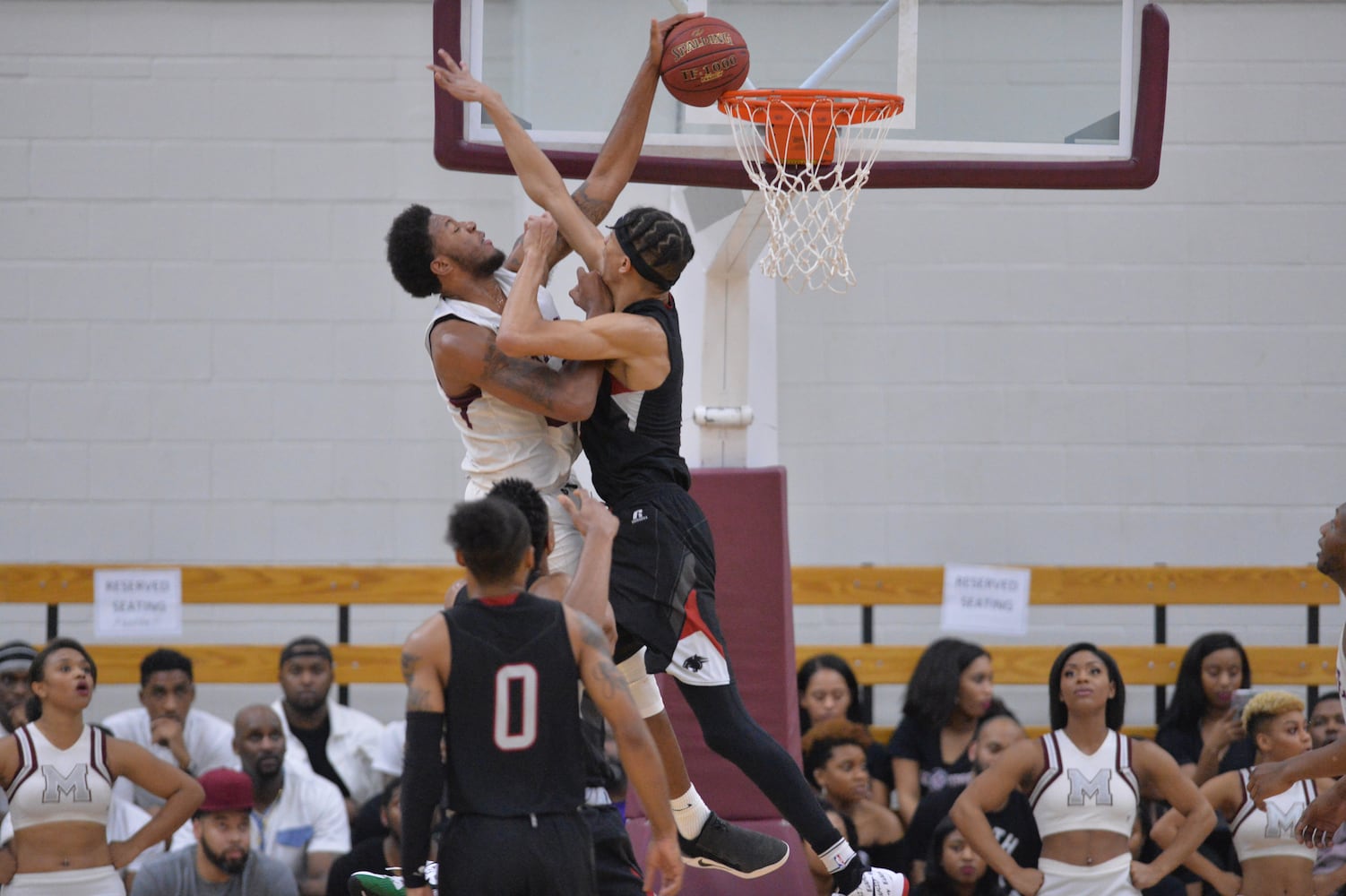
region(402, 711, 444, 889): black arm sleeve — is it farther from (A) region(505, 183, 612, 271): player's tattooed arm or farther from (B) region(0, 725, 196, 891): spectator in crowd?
(B) region(0, 725, 196, 891): spectator in crowd

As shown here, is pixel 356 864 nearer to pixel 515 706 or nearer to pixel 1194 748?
pixel 515 706

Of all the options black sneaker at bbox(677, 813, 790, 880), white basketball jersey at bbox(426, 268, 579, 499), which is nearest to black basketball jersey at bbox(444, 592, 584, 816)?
white basketball jersey at bbox(426, 268, 579, 499)

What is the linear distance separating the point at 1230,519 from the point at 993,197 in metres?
2.35

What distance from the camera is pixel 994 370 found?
9648mm

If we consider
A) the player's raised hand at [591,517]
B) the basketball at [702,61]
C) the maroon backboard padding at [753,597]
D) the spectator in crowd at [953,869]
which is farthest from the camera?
the spectator in crowd at [953,869]

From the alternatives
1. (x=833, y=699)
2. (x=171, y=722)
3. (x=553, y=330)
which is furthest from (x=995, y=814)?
(x=171, y=722)

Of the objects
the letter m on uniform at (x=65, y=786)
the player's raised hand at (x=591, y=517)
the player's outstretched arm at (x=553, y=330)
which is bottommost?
the letter m on uniform at (x=65, y=786)

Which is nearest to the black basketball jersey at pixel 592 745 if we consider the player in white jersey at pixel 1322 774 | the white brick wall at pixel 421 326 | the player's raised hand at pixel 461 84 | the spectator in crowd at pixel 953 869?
the player's raised hand at pixel 461 84

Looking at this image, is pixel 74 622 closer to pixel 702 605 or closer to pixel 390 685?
pixel 390 685

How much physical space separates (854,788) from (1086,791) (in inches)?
41.5

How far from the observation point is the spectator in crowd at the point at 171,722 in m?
7.88

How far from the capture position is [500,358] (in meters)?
4.70

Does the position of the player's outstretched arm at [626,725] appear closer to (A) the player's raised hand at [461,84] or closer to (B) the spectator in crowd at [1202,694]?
(A) the player's raised hand at [461,84]

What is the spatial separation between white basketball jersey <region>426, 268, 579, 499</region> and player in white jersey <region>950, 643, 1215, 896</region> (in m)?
2.84
